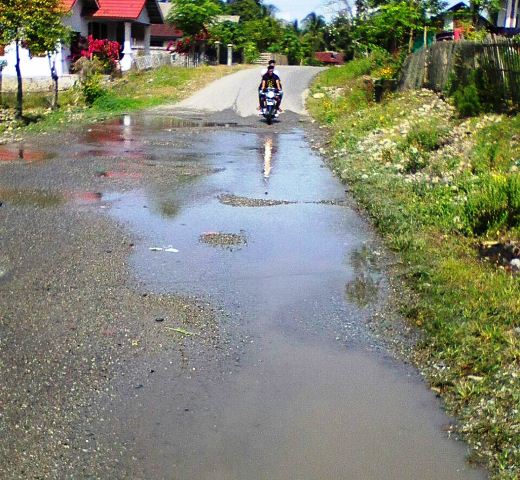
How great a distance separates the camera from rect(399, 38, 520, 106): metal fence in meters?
15.3

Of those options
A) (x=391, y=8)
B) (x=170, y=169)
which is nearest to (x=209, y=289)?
(x=170, y=169)

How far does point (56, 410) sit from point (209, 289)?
8.63 feet

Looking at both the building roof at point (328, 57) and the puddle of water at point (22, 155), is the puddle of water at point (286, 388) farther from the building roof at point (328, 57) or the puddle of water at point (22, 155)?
the building roof at point (328, 57)

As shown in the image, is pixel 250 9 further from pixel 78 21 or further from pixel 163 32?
pixel 78 21

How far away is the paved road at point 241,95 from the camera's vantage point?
90.3 feet

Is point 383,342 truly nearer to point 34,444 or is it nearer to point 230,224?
point 34,444

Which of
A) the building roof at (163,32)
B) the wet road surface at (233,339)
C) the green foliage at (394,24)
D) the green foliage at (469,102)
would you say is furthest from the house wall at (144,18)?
the wet road surface at (233,339)

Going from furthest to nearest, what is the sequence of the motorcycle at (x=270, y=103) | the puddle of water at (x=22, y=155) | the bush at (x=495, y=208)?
the motorcycle at (x=270, y=103) < the puddle of water at (x=22, y=155) < the bush at (x=495, y=208)

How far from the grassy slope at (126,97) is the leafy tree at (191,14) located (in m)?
9.46

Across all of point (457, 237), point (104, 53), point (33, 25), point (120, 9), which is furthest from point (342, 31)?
point (457, 237)

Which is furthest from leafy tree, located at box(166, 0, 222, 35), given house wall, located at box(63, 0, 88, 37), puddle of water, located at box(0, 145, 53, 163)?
puddle of water, located at box(0, 145, 53, 163)

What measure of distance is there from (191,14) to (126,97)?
20127 mm

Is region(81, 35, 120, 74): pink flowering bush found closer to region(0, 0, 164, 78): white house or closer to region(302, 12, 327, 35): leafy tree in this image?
region(0, 0, 164, 78): white house

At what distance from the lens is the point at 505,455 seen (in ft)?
13.5
